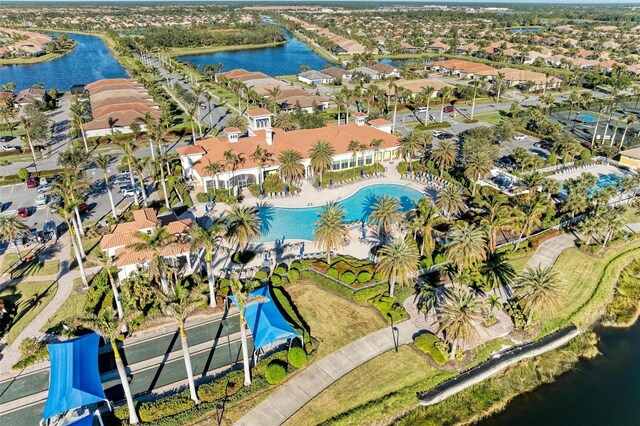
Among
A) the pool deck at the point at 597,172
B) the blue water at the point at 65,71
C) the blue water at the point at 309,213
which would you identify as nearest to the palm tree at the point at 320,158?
the blue water at the point at 309,213

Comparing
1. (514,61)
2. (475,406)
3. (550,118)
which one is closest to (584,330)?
(475,406)

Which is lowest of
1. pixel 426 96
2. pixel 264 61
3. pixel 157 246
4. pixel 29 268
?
pixel 29 268

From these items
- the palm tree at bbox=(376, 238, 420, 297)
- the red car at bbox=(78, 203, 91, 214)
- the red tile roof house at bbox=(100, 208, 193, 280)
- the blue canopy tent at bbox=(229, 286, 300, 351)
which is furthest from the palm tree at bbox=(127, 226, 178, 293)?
the red car at bbox=(78, 203, 91, 214)

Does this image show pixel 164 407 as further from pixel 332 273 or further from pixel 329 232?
pixel 329 232

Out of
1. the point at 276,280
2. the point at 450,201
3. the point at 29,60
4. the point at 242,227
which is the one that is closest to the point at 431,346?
the point at 276,280

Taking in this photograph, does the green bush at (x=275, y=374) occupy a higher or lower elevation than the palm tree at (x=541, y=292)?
lower

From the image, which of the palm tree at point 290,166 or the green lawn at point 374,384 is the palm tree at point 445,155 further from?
the green lawn at point 374,384
